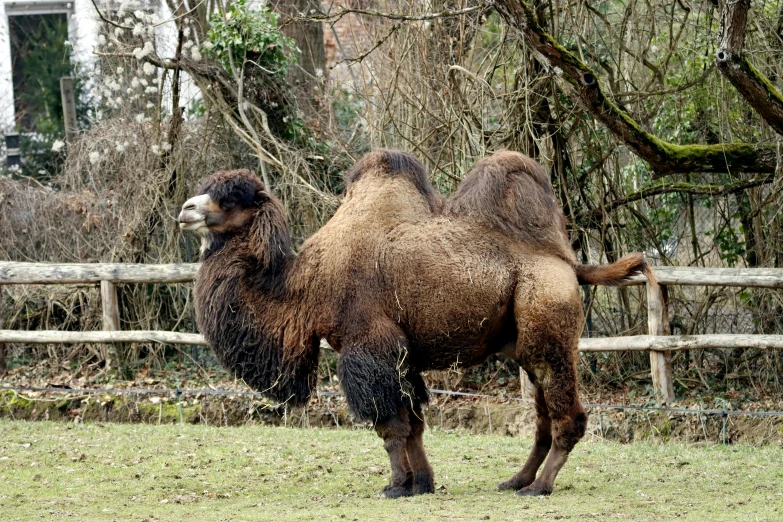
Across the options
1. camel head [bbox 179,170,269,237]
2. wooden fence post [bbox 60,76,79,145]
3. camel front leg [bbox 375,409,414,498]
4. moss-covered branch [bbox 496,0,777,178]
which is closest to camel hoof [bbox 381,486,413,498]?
camel front leg [bbox 375,409,414,498]

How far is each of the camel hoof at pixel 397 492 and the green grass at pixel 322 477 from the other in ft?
0.26

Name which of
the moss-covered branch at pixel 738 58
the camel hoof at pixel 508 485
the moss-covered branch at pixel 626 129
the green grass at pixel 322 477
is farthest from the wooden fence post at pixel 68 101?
the moss-covered branch at pixel 738 58

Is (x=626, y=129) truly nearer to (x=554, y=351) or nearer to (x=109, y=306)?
(x=554, y=351)

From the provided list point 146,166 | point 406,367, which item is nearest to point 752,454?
point 406,367

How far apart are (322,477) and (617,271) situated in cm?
274

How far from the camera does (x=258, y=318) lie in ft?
23.5

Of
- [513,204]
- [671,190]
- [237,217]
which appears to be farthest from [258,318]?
[671,190]

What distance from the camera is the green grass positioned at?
6410mm

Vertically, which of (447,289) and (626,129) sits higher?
(626,129)

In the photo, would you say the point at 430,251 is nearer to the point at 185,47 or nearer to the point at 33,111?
the point at 185,47

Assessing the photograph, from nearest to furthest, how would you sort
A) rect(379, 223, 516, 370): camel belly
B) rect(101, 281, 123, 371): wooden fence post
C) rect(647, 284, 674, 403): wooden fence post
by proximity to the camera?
rect(379, 223, 516, 370): camel belly < rect(647, 284, 674, 403): wooden fence post < rect(101, 281, 123, 371): wooden fence post

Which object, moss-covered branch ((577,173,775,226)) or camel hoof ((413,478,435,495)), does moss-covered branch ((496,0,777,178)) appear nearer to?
moss-covered branch ((577,173,775,226))

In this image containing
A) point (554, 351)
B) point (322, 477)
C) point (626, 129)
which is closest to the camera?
point (554, 351)

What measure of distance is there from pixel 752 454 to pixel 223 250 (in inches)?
184
